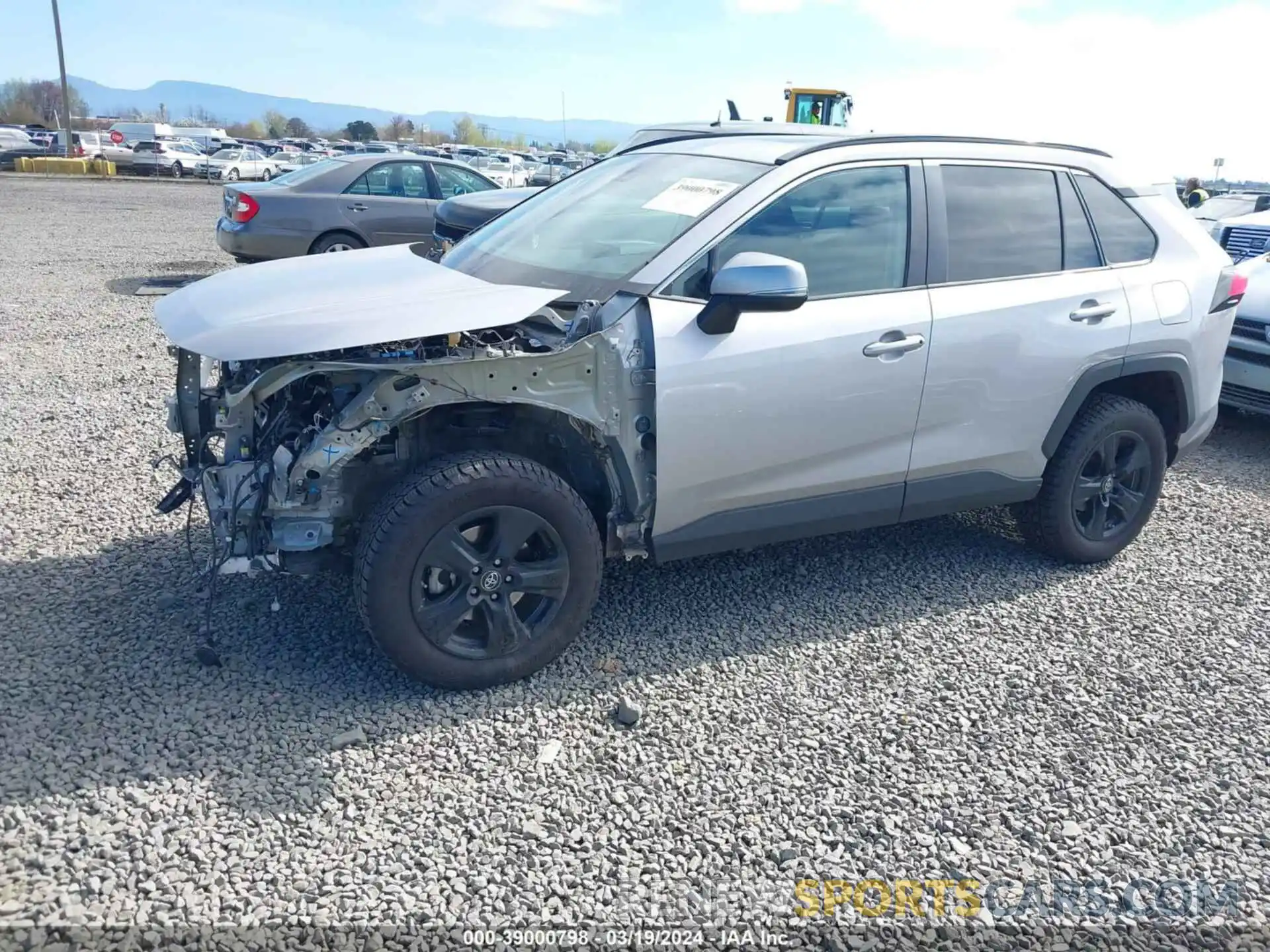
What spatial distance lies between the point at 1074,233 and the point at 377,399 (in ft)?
10.3

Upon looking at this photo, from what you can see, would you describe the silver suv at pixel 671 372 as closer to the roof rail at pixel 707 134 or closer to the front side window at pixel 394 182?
the roof rail at pixel 707 134

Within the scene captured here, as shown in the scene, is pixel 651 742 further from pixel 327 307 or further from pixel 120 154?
pixel 120 154

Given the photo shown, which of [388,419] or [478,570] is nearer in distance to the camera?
[388,419]

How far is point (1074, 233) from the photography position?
14.2 feet

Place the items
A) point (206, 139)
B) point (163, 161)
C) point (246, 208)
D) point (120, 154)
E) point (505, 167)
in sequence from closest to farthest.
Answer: point (246, 208)
point (505, 167)
point (163, 161)
point (120, 154)
point (206, 139)

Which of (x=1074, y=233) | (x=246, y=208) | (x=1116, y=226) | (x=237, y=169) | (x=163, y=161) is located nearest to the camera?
(x=1074, y=233)

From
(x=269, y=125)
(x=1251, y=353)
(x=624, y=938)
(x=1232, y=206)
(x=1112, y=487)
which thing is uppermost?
(x=269, y=125)

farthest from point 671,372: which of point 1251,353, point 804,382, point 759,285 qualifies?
point 1251,353

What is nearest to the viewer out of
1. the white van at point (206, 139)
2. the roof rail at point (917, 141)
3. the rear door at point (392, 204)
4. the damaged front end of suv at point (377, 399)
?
the damaged front end of suv at point (377, 399)

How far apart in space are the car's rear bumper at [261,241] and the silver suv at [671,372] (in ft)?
21.8

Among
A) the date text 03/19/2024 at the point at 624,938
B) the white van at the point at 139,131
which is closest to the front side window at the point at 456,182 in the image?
the date text 03/19/2024 at the point at 624,938

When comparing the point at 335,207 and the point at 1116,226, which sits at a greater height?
the point at 1116,226

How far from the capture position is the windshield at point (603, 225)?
12.0ft

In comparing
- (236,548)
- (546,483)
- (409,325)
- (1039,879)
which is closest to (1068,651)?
(1039,879)
